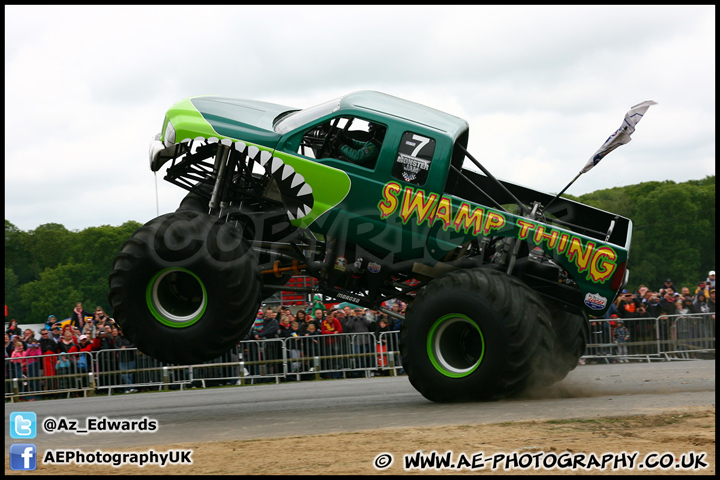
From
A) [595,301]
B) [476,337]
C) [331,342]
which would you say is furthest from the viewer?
[331,342]

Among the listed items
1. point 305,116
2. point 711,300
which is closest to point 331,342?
point 305,116

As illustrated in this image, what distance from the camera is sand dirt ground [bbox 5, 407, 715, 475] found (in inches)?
223

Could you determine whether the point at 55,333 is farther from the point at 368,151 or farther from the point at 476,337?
the point at 476,337

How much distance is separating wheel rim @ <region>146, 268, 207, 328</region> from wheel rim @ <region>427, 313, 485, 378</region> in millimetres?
2775

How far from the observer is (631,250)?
87188mm

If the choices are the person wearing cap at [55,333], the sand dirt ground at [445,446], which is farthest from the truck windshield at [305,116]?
the person wearing cap at [55,333]

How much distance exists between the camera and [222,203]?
9906 millimetres

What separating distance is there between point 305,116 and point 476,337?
3.56 m

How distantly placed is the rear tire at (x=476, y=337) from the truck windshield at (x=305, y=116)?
259 cm

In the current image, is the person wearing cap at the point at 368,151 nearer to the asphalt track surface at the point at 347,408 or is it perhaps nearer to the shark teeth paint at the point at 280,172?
the shark teeth paint at the point at 280,172

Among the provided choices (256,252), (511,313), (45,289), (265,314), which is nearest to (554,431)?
(511,313)

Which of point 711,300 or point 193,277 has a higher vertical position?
point 193,277

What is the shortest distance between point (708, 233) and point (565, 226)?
8400cm

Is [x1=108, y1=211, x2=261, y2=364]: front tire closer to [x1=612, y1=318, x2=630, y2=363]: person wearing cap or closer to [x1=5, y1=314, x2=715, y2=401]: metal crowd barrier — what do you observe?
[x1=5, y1=314, x2=715, y2=401]: metal crowd barrier
